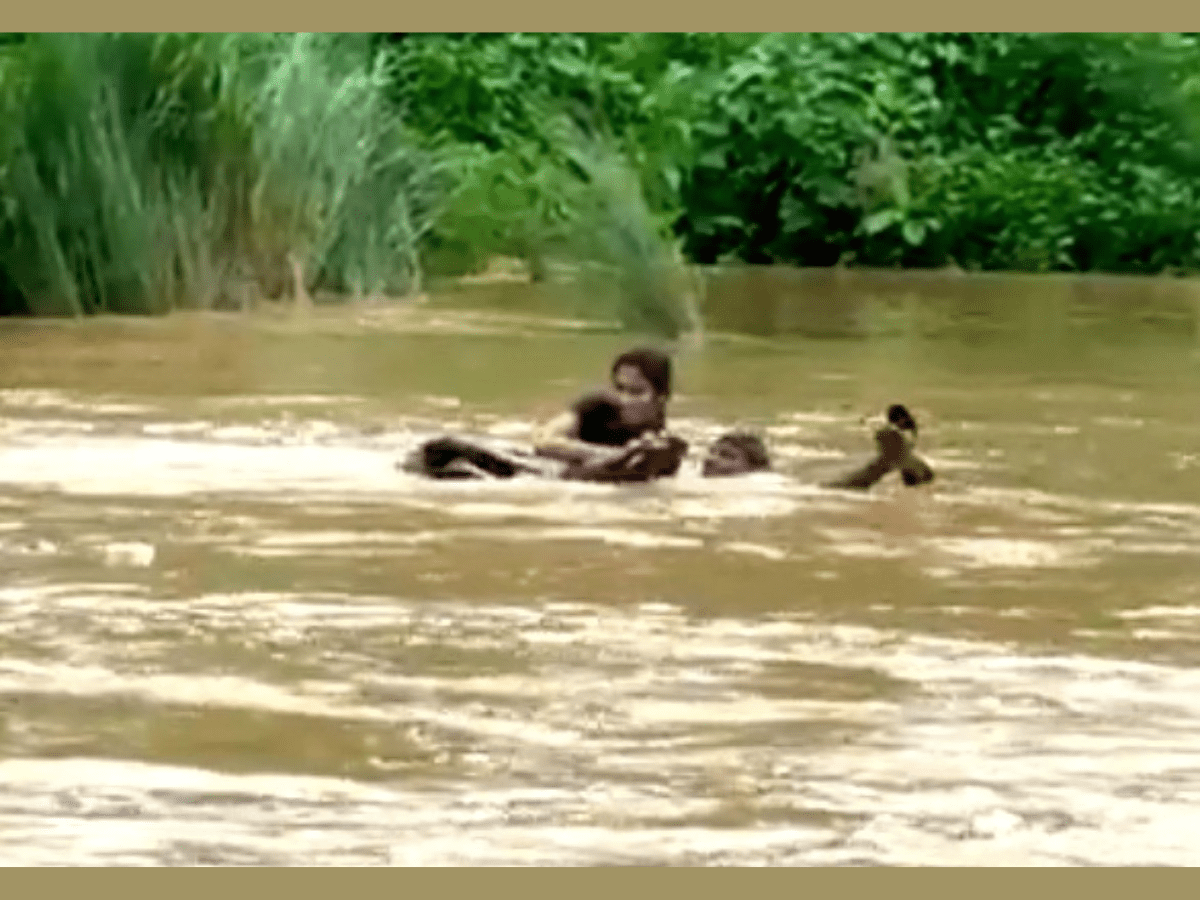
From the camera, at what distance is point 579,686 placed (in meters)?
4.84

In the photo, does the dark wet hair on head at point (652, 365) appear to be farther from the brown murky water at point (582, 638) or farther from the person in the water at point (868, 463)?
the brown murky water at point (582, 638)

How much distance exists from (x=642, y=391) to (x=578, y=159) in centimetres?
511

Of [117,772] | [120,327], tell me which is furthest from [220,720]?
[120,327]

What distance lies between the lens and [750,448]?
747 centimetres

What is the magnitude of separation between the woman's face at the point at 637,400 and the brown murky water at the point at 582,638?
266 mm

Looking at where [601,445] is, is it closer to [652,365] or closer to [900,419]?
[652,365]

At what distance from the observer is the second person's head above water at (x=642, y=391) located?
7547 millimetres

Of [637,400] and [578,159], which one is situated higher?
[578,159]

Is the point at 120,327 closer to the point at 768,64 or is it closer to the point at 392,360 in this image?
the point at 392,360

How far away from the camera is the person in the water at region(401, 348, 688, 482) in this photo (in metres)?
7.35

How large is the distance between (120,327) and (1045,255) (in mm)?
8501

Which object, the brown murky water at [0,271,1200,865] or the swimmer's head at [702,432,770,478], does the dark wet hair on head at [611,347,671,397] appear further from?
the brown murky water at [0,271,1200,865]

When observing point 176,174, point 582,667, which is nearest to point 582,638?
point 582,667

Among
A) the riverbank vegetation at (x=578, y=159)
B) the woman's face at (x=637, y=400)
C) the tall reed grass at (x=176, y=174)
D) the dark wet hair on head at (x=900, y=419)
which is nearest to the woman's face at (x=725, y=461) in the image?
the woman's face at (x=637, y=400)
